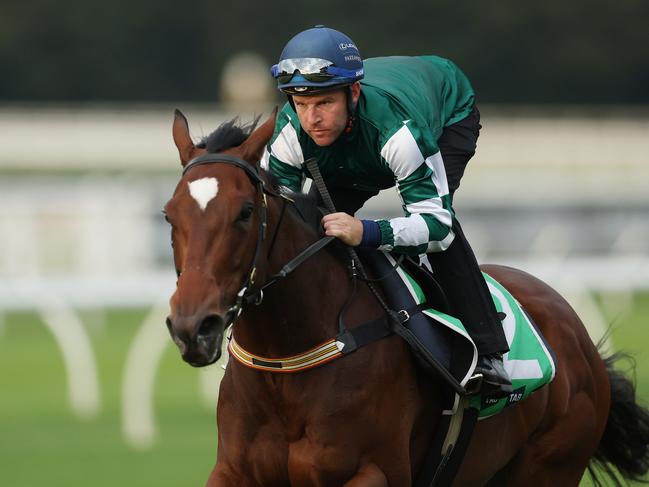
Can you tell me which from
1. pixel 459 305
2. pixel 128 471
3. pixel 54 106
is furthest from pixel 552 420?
pixel 54 106

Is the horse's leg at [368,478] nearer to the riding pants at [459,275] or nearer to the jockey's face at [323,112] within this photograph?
the riding pants at [459,275]

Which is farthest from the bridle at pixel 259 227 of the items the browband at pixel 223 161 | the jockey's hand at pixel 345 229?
the jockey's hand at pixel 345 229

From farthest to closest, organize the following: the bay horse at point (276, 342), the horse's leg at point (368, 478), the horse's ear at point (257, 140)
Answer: the horse's leg at point (368, 478), the horse's ear at point (257, 140), the bay horse at point (276, 342)

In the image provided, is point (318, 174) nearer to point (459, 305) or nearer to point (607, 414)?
point (459, 305)

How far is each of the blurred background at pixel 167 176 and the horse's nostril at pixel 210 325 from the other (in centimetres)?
297

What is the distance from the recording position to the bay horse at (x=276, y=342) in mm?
3865

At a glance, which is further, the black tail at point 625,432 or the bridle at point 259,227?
the black tail at point 625,432

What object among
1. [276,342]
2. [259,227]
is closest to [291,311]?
[276,342]

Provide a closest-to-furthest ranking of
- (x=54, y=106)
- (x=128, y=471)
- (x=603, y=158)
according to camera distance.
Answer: (x=128, y=471), (x=603, y=158), (x=54, y=106)

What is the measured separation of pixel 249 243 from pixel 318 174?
0.68 meters

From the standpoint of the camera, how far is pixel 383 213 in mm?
12781

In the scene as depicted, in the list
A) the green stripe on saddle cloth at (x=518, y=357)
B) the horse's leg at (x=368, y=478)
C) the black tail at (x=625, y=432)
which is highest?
the horse's leg at (x=368, y=478)

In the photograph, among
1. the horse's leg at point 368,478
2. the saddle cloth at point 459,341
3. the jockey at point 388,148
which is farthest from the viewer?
the saddle cloth at point 459,341

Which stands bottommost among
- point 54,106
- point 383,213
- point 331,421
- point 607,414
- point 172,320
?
point 54,106
